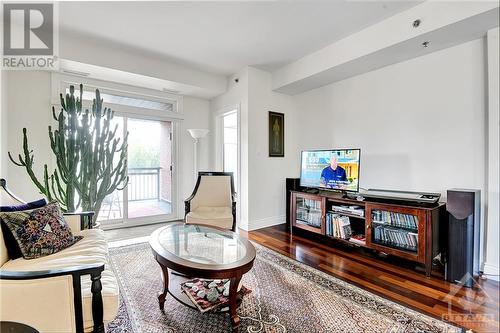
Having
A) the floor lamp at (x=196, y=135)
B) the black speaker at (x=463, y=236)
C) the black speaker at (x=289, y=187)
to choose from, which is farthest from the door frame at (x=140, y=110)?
the black speaker at (x=463, y=236)

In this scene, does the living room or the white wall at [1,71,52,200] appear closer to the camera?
the living room

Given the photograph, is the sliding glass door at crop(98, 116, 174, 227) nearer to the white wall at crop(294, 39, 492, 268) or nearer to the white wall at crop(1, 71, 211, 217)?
the white wall at crop(1, 71, 211, 217)

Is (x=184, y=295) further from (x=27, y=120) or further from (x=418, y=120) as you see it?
(x=27, y=120)

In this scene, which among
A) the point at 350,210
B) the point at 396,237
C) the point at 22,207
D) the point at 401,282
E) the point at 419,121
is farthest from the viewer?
the point at 350,210

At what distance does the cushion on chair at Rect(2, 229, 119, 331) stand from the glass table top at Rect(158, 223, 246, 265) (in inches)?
16.9

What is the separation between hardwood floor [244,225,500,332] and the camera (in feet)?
3.82

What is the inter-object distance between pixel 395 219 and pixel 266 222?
1977 millimetres

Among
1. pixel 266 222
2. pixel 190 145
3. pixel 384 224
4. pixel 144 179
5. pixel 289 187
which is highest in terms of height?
pixel 190 145

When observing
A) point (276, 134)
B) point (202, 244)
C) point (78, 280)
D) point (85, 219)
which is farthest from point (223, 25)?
point (78, 280)

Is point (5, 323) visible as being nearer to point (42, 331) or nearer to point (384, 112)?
point (42, 331)

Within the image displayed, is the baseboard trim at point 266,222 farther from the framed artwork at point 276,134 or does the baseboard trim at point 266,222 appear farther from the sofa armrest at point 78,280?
the sofa armrest at point 78,280

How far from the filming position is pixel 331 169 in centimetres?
310

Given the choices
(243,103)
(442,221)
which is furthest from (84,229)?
(442,221)

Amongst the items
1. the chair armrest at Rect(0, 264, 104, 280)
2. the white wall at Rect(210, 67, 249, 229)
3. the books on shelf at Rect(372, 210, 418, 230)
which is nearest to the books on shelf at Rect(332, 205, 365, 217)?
the books on shelf at Rect(372, 210, 418, 230)
